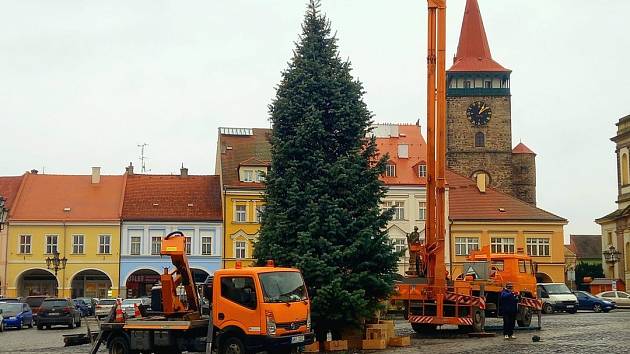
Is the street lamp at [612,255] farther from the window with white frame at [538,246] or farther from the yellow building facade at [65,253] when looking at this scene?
the yellow building facade at [65,253]

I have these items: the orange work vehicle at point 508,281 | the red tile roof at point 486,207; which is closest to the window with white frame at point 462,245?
the red tile roof at point 486,207

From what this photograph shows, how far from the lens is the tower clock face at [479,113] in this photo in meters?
85.6

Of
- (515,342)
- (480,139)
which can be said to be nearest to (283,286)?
(515,342)

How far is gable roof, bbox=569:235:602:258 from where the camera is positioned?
12419 centimetres

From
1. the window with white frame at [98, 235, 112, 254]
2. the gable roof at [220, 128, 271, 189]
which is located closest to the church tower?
the gable roof at [220, 128, 271, 189]

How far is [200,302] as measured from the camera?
2109cm

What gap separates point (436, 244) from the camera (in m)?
26.2

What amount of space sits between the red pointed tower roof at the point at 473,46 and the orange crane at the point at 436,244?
6005 centimetres

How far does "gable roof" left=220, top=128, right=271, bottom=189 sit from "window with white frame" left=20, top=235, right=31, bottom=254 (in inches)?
554

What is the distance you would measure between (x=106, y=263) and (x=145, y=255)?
2.75 m

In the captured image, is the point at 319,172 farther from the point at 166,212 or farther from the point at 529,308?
the point at 166,212

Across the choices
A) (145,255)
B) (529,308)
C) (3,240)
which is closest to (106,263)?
(145,255)

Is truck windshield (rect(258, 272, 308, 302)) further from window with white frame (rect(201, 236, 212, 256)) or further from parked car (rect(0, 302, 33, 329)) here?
window with white frame (rect(201, 236, 212, 256))

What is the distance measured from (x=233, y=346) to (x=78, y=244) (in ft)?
143
